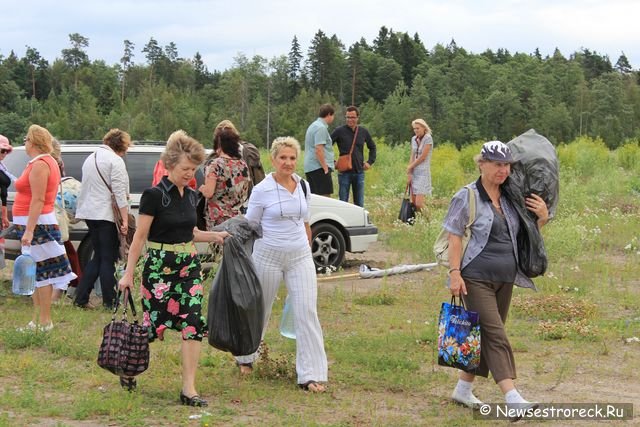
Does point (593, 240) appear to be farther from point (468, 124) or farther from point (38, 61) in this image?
point (38, 61)

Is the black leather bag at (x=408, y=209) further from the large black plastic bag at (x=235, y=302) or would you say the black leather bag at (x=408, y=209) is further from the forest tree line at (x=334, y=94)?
the forest tree line at (x=334, y=94)

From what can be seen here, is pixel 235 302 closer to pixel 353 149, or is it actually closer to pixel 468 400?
pixel 468 400

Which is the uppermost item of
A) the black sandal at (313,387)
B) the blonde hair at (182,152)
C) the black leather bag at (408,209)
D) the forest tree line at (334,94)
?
the forest tree line at (334,94)

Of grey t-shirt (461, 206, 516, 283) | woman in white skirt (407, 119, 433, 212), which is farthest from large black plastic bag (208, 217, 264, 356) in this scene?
woman in white skirt (407, 119, 433, 212)

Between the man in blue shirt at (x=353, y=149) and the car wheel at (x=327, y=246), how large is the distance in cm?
296

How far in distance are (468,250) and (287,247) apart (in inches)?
53.3

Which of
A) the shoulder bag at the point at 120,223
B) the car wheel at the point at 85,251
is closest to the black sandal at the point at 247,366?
the shoulder bag at the point at 120,223

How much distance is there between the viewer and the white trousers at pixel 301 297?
682 cm

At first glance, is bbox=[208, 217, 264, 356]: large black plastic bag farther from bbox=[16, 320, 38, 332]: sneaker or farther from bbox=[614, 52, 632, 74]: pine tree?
bbox=[614, 52, 632, 74]: pine tree

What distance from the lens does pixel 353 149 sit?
1495cm

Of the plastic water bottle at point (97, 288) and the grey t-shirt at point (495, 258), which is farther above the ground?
the grey t-shirt at point (495, 258)

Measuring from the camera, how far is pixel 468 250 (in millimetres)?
6246

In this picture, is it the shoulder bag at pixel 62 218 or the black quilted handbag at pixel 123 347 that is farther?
the shoulder bag at pixel 62 218

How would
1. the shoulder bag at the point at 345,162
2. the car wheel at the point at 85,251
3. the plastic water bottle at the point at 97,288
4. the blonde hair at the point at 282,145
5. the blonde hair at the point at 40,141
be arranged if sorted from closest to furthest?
the blonde hair at the point at 282,145 → the blonde hair at the point at 40,141 → the plastic water bottle at the point at 97,288 → the car wheel at the point at 85,251 → the shoulder bag at the point at 345,162
